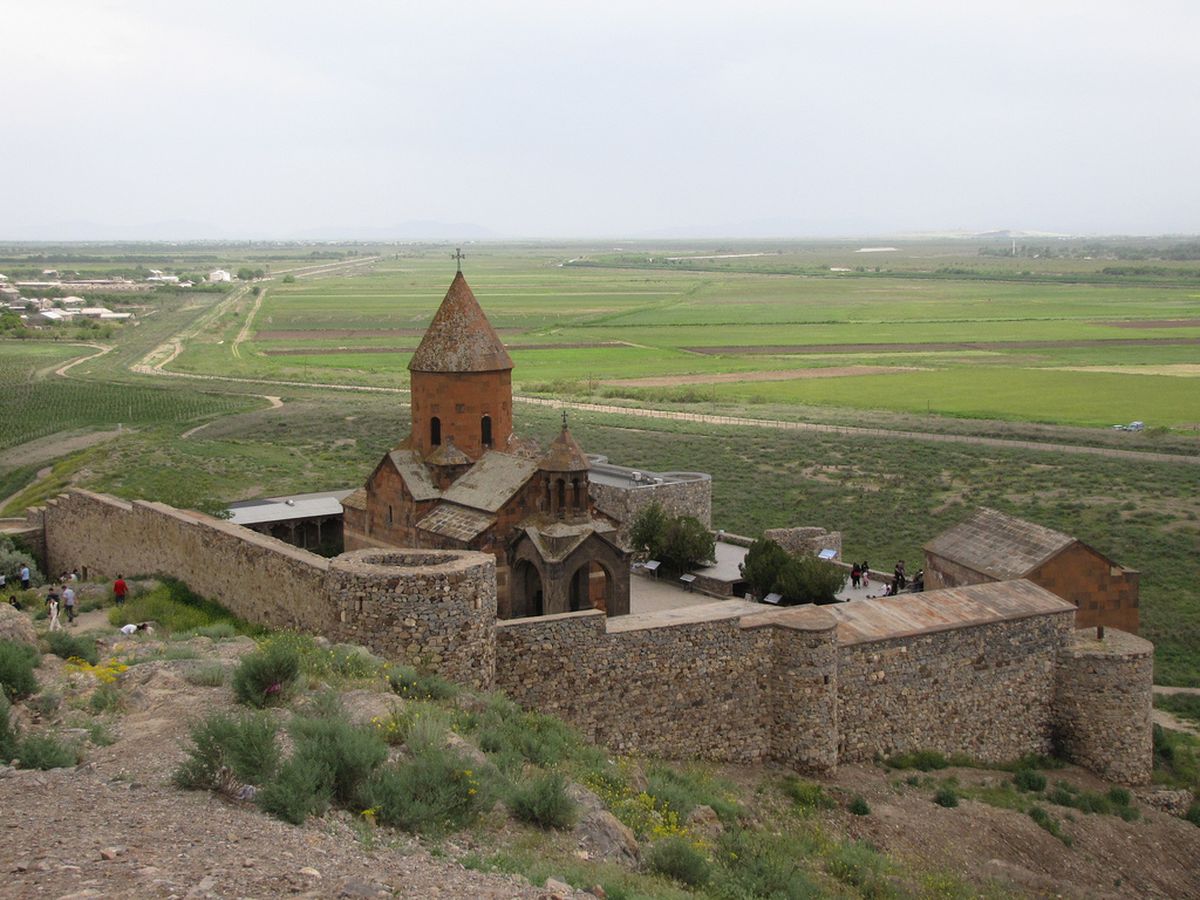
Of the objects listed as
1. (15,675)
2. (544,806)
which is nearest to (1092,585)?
(544,806)

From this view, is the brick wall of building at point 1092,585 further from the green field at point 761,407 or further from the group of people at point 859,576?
the group of people at point 859,576

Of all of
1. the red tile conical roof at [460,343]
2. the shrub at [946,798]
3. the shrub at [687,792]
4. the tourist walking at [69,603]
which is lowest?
the shrub at [946,798]

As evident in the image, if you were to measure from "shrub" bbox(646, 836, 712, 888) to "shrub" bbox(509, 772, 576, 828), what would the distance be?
77cm

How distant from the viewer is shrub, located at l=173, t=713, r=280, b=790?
8.79m

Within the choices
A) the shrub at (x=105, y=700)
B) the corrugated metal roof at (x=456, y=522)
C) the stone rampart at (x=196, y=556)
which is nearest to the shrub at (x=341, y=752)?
the shrub at (x=105, y=700)

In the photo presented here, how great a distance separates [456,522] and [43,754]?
34.6ft

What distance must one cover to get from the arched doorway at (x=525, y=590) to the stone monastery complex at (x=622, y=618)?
0.10 feet

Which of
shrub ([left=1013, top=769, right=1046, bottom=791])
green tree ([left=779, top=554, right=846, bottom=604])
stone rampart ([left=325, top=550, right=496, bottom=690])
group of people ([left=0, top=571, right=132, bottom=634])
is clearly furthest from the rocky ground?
green tree ([left=779, top=554, right=846, bottom=604])

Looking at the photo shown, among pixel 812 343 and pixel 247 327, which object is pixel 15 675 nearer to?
pixel 812 343

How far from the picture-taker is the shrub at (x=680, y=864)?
1010 centimetres

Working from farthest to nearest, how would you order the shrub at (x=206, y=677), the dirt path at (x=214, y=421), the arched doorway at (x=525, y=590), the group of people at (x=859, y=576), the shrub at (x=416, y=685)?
the dirt path at (x=214, y=421) < the group of people at (x=859, y=576) < the arched doorway at (x=525, y=590) < the shrub at (x=416, y=685) < the shrub at (x=206, y=677)

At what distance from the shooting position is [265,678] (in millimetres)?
11219

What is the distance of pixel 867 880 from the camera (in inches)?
492

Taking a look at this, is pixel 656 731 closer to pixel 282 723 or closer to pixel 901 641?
pixel 901 641
